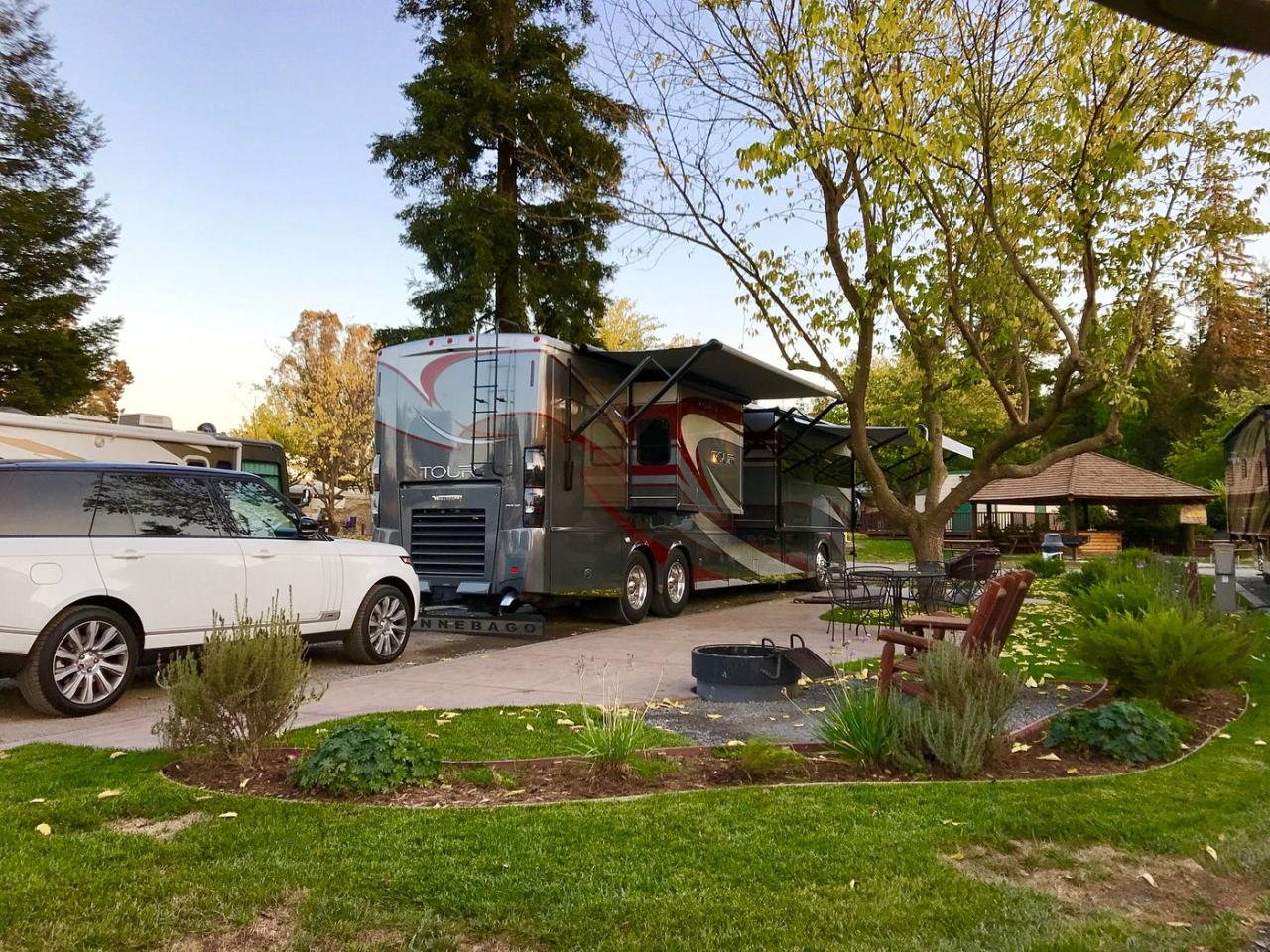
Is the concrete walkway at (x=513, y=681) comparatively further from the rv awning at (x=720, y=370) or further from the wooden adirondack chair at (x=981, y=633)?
the rv awning at (x=720, y=370)

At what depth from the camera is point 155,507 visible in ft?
25.1

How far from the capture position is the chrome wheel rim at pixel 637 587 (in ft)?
41.3

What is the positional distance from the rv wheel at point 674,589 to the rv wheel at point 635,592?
20 centimetres

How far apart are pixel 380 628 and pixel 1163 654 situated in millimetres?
6501

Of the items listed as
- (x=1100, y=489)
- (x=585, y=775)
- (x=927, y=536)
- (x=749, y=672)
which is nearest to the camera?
(x=585, y=775)

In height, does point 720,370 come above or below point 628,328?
below

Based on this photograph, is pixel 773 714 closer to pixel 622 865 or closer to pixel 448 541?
pixel 622 865

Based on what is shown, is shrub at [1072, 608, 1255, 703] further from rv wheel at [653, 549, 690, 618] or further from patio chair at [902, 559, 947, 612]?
rv wheel at [653, 549, 690, 618]

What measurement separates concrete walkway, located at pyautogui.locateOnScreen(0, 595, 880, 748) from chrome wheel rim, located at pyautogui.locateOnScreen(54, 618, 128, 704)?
0.18 metres

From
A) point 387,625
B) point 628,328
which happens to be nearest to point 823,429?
point 387,625

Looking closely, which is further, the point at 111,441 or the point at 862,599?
the point at 111,441

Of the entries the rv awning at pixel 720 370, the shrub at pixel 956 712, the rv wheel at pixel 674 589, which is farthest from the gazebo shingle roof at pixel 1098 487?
the shrub at pixel 956 712

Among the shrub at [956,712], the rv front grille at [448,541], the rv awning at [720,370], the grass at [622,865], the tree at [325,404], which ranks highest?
the tree at [325,404]

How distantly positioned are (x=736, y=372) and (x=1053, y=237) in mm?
4160
